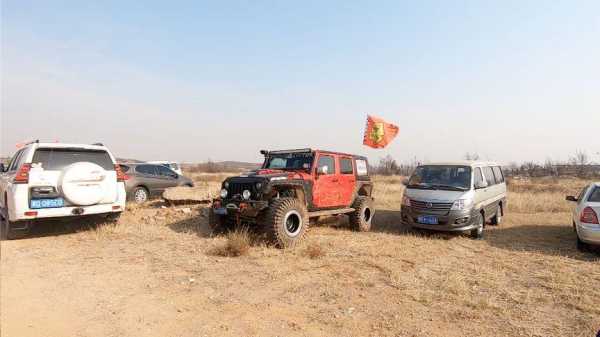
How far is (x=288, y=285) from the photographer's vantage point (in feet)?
16.1

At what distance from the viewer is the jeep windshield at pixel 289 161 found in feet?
27.4

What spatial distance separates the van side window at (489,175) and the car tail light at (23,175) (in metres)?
9.67

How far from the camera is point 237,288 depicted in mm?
4750

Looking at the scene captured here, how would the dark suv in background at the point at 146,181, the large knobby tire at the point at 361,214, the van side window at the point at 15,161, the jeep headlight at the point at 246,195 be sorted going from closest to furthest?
the jeep headlight at the point at 246,195, the van side window at the point at 15,161, the large knobby tire at the point at 361,214, the dark suv in background at the point at 146,181

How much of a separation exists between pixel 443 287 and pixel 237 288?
8.49ft

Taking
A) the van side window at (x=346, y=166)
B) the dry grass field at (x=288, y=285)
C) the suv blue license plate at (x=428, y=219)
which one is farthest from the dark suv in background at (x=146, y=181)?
the suv blue license plate at (x=428, y=219)

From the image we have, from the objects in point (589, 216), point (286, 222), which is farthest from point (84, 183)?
point (589, 216)

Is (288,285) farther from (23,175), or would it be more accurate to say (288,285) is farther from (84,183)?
(23,175)

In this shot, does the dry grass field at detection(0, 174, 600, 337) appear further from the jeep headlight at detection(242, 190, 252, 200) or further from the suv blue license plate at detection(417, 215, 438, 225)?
the jeep headlight at detection(242, 190, 252, 200)

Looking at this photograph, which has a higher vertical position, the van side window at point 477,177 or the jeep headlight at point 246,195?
the van side window at point 477,177

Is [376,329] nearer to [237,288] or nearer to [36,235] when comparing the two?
[237,288]

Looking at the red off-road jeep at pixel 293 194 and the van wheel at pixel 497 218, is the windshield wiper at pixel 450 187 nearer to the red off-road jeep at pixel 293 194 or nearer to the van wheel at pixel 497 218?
the red off-road jeep at pixel 293 194

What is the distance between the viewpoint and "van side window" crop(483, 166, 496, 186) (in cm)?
961

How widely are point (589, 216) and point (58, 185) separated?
9379 millimetres
